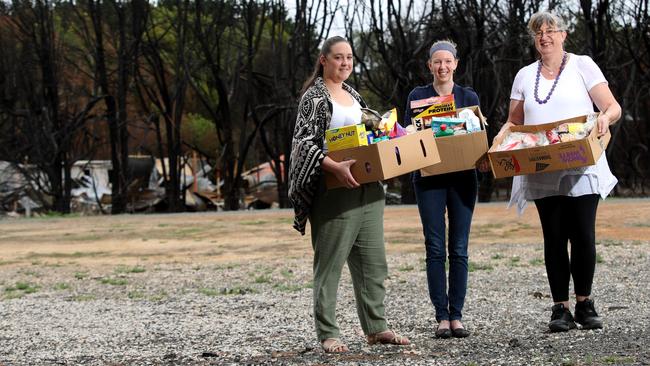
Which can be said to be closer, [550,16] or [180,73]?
[550,16]

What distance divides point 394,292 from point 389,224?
10267 millimetres

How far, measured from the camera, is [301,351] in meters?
6.19

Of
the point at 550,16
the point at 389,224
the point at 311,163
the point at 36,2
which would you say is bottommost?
the point at 389,224

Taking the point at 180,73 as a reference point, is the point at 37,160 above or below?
below

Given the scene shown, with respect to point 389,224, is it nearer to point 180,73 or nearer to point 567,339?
point 567,339

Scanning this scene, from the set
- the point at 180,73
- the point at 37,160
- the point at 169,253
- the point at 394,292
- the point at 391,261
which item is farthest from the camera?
the point at 180,73

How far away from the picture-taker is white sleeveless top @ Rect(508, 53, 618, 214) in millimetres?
6348

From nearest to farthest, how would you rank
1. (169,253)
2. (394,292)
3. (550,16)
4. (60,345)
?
(550,16)
(60,345)
(394,292)
(169,253)

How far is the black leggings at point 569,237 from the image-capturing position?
6.44 meters

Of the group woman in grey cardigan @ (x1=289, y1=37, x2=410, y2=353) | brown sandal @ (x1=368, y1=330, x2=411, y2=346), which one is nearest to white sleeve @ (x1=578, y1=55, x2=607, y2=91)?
woman in grey cardigan @ (x1=289, y1=37, x2=410, y2=353)

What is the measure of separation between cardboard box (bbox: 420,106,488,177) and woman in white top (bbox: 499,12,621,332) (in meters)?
0.26

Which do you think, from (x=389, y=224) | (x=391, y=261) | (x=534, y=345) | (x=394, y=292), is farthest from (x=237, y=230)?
(x=534, y=345)

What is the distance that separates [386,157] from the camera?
5695 mm

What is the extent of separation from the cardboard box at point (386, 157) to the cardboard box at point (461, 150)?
0.29 meters
